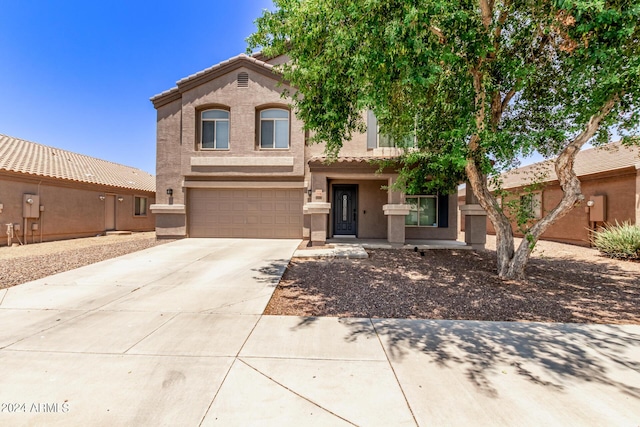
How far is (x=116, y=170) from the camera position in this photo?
21.5 meters

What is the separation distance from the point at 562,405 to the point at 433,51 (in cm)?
556

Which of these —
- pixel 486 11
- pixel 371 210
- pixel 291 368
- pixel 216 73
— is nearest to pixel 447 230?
pixel 371 210

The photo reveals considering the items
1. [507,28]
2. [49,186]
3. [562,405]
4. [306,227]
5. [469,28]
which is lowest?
[562,405]

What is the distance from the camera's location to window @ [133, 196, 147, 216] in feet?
64.9

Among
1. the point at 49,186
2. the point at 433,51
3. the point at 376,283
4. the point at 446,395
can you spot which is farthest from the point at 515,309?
the point at 49,186

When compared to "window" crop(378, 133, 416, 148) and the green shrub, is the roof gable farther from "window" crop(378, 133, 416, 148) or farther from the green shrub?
the green shrub

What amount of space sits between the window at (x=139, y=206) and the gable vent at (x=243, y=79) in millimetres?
12145

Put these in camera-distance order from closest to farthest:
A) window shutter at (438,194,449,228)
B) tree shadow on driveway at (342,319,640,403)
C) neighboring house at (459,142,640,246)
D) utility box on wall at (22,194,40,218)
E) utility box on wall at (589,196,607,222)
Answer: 1. tree shadow on driveway at (342,319,640,403)
2. neighboring house at (459,142,640,246)
3. utility box on wall at (22,194,40,218)
4. utility box on wall at (589,196,607,222)
5. window shutter at (438,194,449,228)

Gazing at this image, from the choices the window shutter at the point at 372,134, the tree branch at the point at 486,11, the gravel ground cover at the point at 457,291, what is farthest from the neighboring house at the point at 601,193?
the tree branch at the point at 486,11

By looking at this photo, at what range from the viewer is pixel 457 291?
20.4 ft

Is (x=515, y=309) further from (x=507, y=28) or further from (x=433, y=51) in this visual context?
(x=507, y=28)

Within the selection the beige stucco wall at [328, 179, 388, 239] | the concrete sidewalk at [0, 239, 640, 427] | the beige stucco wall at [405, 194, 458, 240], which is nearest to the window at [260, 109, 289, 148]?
the beige stucco wall at [328, 179, 388, 239]

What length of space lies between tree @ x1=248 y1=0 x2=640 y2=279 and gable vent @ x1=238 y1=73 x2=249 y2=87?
6.82m

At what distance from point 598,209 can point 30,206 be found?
26545mm
